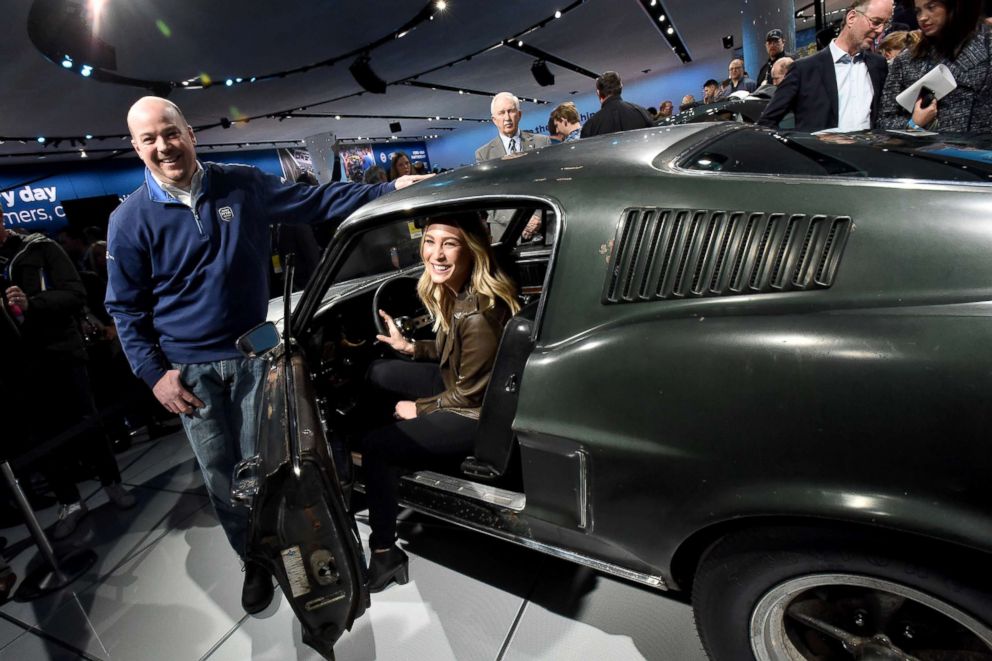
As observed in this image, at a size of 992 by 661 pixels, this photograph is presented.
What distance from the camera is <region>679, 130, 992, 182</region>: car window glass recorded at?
3.64 feet

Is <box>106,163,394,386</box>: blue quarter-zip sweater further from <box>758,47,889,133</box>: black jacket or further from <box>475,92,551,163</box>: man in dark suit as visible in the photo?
<box>758,47,889,133</box>: black jacket

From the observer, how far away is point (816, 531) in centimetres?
101

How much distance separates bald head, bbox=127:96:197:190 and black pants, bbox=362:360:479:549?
4.07 ft

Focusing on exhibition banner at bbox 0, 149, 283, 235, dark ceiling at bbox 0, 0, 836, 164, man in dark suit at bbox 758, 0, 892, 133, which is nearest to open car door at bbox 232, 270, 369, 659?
man in dark suit at bbox 758, 0, 892, 133

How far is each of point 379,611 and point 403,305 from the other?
5.21ft

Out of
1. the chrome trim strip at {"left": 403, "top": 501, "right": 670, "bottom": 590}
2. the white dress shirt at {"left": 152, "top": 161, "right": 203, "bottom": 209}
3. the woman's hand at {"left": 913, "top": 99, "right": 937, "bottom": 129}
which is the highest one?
the white dress shirt at {"left": 152, "top": 161, "right": 203, "bottom": 209}

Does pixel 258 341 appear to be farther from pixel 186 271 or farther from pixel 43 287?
pixel 43 287

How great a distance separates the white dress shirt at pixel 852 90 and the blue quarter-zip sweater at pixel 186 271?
11.1ft

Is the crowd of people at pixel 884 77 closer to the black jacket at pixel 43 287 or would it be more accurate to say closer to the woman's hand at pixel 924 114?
the woman's hand at pixel 924 114

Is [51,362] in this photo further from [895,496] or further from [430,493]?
[895,496]

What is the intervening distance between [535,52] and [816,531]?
453 inches

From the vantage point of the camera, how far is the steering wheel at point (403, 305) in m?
2.71

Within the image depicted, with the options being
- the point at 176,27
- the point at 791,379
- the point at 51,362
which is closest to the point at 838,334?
the point at 791,379

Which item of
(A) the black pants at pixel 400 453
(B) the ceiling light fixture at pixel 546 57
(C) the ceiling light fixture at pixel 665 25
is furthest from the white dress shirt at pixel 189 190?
(C) the ceiling light fixture at pixel 665 25
